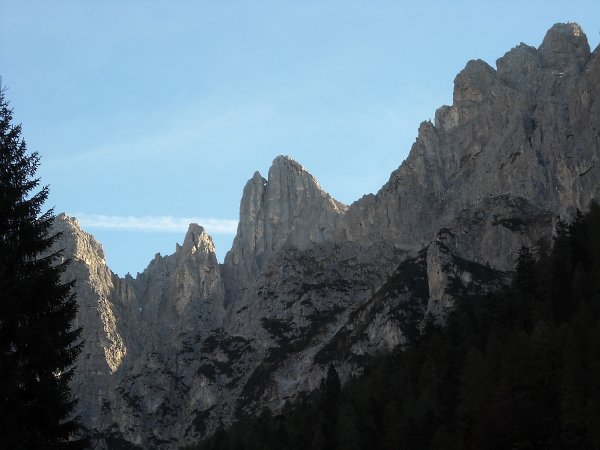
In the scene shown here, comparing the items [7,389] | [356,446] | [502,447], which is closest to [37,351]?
[7,389]

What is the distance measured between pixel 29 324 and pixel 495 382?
222 feet

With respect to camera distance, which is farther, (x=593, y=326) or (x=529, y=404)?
(x=593, y=326)

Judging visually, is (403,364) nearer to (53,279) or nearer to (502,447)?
(502,447)

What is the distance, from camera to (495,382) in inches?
3529

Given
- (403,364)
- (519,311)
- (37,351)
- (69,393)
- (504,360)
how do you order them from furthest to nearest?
(403,364) < (519,311) < (504,360) < (69,393) < (37,351)

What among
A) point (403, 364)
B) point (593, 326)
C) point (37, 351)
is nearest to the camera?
point (37, 351)

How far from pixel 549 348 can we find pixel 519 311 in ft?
88.6

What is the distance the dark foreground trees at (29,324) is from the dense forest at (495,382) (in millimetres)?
50645

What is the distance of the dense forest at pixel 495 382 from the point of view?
A: 251 ft

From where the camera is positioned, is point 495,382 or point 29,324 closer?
point 29,324

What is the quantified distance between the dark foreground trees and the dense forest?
50645 millimetres

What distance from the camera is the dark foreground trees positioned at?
30.5 m

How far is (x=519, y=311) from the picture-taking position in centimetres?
11281

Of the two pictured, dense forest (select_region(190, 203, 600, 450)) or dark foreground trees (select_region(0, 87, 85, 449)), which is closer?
dark foreground trees (select_region(0, 87, 85, 449))
